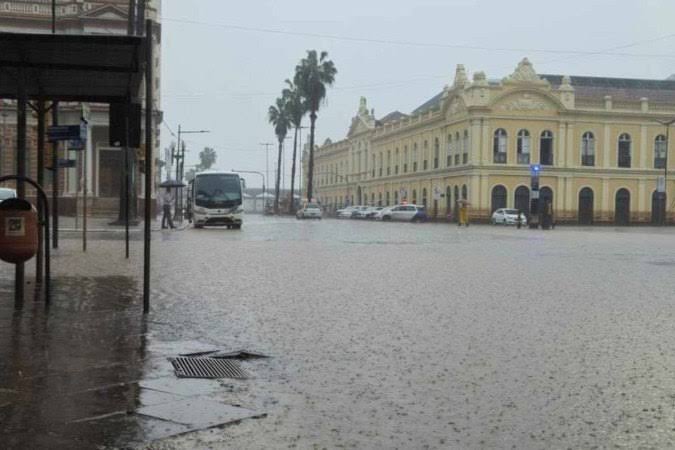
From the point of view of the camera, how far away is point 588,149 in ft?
255

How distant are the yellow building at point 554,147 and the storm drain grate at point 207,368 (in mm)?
68932

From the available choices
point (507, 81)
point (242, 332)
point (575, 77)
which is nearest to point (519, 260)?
point (242, 332)

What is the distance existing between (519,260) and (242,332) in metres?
13.3

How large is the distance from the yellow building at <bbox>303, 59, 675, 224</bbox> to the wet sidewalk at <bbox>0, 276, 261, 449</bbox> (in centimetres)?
6785

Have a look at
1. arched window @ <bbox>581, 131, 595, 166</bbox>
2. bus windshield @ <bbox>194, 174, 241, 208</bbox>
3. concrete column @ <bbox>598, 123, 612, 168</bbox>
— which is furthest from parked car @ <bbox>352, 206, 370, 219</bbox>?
bus windshield @ <bbox>194, 174, 241, 208</bbox>

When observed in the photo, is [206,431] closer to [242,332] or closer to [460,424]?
[460,424]

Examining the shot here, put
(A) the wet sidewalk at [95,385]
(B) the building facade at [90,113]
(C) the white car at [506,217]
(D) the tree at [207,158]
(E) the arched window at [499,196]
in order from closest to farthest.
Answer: (A) the wet sidewalk at [95,385]
(B) the building facade at [90,113]
(C) the white car at [506,217]
(E) the arched window at [499,196]
(D) the tree at [207,158]

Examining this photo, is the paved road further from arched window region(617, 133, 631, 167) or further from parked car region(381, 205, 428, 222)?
arched window region(617, 133, 631, 167)

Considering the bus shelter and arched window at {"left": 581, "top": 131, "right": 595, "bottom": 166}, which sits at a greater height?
arched window at {"left": 581, "top": 131, "right": 595, "bottom": 166}

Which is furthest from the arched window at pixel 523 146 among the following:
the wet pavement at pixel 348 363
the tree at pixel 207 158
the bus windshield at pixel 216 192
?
the tree at pixel 207 158

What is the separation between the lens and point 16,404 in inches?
214

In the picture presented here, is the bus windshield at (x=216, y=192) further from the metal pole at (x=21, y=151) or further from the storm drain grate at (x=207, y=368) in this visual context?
the storm drain grate at (x=207, y=368)

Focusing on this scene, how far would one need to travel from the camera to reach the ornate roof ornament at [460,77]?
258 feet

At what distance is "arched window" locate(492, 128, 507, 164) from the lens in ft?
249
